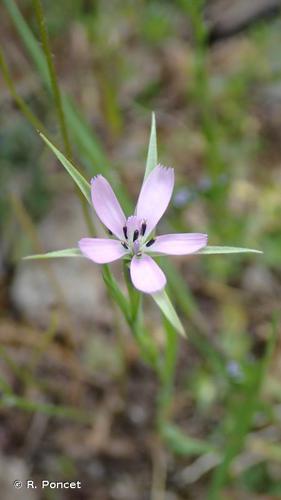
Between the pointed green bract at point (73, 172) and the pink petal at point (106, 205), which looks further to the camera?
the pink petal at point (106, 205)

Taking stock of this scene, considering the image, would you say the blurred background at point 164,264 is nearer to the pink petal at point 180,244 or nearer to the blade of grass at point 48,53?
the blade of grass at point 48,53

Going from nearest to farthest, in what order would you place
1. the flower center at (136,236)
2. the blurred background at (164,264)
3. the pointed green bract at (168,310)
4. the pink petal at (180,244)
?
the pointed green bract at (168,310) < the pink petal at (180,244) < the flower center at (136,236) < the blurred background at (164,264)

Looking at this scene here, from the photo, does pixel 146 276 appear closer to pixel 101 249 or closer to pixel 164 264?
pixel 101 249

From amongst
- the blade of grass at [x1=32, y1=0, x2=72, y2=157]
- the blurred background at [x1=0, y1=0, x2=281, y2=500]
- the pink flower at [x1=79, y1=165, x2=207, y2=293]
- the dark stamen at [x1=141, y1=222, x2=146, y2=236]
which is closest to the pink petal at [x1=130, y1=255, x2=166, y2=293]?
the pink flower at [x1=79, y1=165, x2=207, y2=293]

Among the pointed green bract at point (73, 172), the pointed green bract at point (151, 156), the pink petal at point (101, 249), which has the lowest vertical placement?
the pink petal at point (101, 249)

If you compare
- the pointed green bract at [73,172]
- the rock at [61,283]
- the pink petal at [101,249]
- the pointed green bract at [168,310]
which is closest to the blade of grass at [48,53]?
the pointed green bract at [73,172]

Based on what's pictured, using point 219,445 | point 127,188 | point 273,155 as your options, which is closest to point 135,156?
point 127,188


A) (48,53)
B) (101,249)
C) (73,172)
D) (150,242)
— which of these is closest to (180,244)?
(150,242)
